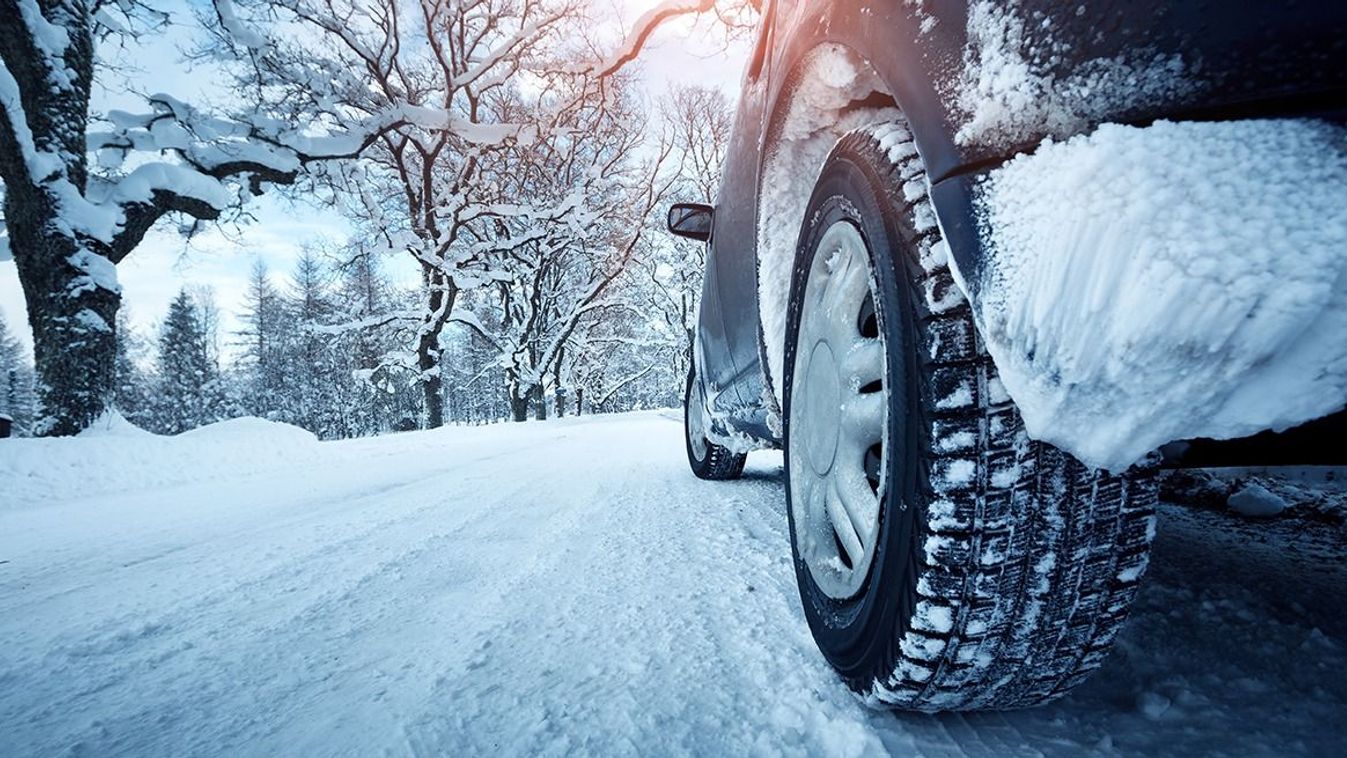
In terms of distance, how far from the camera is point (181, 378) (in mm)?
33344

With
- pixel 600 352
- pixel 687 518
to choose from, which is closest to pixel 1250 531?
pixel 687 518

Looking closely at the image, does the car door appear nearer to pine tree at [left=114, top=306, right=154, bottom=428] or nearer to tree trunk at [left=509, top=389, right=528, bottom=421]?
tree trunk at [left=509, top=389, right=528, bottom=421]

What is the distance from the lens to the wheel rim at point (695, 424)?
3.43m

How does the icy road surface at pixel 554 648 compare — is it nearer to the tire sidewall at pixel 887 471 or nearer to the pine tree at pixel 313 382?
the tire sidewall at pixel 887 471

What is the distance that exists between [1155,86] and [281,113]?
40.4 ft

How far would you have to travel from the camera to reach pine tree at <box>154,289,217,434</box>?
109 ft

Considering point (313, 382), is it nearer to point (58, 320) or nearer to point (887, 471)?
point (58, 320)

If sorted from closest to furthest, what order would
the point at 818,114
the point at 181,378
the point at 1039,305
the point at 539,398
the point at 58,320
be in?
the point at 1039,305, the point at 818,114, the point at 58,320, the point at 539,398, the point at 181,378

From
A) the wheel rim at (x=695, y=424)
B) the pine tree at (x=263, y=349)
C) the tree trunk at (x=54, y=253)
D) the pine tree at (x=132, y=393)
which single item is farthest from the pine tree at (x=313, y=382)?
the wheel rim at (x=695, y=424)

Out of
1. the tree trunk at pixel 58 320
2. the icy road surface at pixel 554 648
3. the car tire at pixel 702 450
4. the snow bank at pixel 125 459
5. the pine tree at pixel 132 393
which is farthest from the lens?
the pine tree at pixel 132 393

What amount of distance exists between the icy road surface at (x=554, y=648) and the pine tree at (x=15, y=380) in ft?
190

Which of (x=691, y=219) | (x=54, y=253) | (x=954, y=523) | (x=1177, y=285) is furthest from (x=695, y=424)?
(x=54, y=253)

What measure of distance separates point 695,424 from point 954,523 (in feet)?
9.43

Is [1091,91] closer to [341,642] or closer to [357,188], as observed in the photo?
[341,642]
